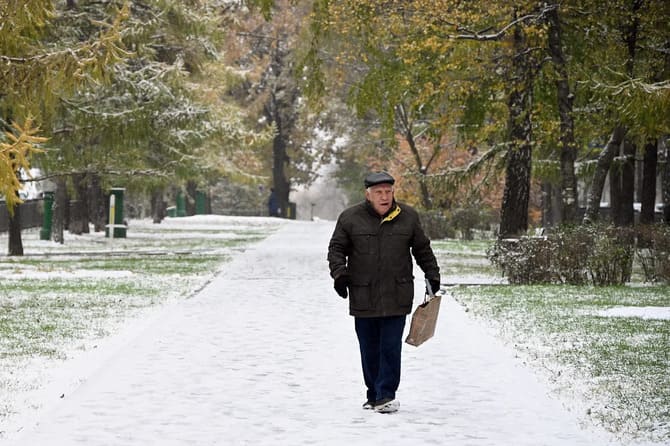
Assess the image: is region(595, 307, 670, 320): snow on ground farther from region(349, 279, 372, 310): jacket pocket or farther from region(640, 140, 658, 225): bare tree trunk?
region(640, 140, 658, 225): bare tree trunk

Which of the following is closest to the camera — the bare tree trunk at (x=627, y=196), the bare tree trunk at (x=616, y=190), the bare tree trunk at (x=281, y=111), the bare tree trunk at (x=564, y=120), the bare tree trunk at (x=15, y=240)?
the bare tree trunk at (x=564, y=120)

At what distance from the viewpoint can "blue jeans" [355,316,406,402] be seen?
379 inches

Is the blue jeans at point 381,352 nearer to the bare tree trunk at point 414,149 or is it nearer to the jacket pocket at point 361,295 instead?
the jacket pocket at point 361,295

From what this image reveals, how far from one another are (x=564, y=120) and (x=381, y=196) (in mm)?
14962

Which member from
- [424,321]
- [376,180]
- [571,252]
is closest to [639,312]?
[571,252]

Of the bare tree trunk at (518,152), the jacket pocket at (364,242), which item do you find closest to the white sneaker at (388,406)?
the jacket pocket at (364,242)

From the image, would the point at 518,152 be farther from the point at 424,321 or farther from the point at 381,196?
the point at 381,196

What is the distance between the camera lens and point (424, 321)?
9930 mm

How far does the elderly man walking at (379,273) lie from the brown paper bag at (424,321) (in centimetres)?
15

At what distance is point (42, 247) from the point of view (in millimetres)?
36469

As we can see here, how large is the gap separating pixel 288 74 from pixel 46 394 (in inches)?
2341

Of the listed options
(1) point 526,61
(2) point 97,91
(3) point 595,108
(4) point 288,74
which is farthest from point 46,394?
(4) point 288,74

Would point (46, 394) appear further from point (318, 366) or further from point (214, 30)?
point (214, 30)

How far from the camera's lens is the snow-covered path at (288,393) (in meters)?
8.62
